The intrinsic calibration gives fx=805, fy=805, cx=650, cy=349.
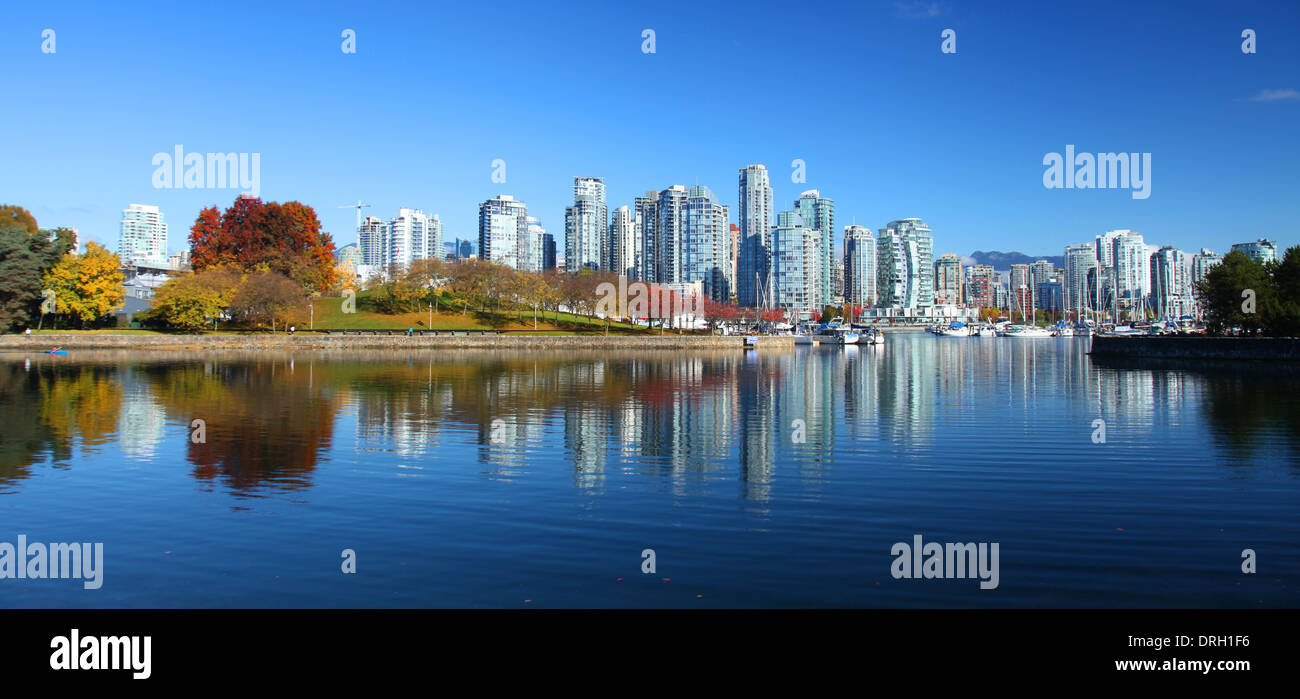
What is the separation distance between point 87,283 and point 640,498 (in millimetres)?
86714

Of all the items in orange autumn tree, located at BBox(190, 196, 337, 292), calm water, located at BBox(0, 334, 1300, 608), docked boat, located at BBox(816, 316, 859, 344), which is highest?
orange autumn tree, located at BBox(190, 196, 337, 292)

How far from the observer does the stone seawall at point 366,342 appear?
247 feet

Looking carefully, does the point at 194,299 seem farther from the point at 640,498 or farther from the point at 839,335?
the point at 839,335

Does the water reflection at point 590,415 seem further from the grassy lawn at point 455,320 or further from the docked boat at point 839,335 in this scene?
the docked boat at point 839,335

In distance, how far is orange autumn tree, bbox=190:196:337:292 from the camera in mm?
98375

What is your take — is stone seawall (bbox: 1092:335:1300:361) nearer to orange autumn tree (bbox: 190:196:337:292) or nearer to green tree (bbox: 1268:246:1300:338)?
green tree (bbox: 1268:246:1300:338)

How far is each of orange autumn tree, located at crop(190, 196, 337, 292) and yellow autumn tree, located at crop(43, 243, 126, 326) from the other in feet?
41.5

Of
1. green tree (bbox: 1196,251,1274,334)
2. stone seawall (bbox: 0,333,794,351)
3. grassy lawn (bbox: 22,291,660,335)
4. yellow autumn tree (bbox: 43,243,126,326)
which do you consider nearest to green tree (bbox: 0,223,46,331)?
stone seawall (bbox: 0,333,794,351)

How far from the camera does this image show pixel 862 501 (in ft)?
48.6

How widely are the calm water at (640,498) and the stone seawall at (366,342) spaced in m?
48.9

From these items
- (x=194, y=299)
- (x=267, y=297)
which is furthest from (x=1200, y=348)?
(x=194, y=299)
